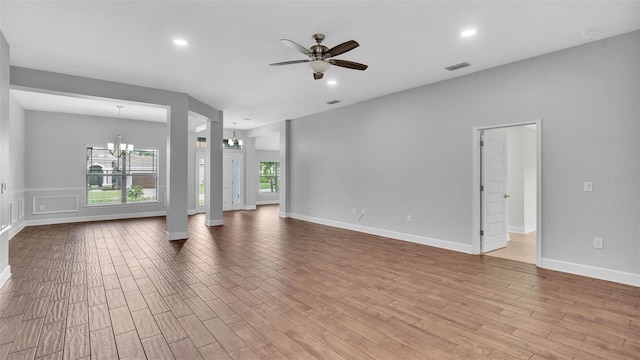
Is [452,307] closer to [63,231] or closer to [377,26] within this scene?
[377,26]

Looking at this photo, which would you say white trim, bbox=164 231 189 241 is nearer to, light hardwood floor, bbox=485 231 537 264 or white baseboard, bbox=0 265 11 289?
white baseboard, bbox=0 265 11 289

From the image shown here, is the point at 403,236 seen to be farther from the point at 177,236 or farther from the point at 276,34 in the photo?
the point at 177,236

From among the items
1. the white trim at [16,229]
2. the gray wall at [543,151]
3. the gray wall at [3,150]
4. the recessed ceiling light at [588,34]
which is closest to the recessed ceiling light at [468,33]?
the recessed ceiling light at [588,34]

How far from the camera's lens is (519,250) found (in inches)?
201

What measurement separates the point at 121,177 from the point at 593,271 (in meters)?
10.6

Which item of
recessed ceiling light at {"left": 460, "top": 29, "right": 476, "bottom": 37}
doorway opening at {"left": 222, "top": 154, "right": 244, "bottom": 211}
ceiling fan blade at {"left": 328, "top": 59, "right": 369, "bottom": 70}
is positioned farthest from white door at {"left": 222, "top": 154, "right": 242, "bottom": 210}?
recessed ceiling light at {"left": 460, "top": 29, "right": 476, "bottom": 37}

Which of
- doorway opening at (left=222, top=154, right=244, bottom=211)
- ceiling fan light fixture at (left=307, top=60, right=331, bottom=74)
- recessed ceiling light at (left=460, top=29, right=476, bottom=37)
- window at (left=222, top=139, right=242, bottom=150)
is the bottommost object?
doorway opening at (left=222, top=154, right=244, bottom=211)

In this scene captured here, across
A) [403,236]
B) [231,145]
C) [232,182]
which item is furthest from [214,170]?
[403,236]

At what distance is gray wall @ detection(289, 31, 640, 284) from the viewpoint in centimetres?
348

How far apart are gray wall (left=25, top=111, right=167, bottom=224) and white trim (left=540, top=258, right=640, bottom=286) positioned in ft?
32.2

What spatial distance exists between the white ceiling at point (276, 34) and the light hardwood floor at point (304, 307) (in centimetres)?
282

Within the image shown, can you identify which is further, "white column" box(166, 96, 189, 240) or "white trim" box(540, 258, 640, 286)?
"white column" box(166, 96, 189, 240)

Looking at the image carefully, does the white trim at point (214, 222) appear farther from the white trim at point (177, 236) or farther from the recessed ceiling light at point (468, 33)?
the recessed ceiling light at point (468, 33)

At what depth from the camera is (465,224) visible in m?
4.87
